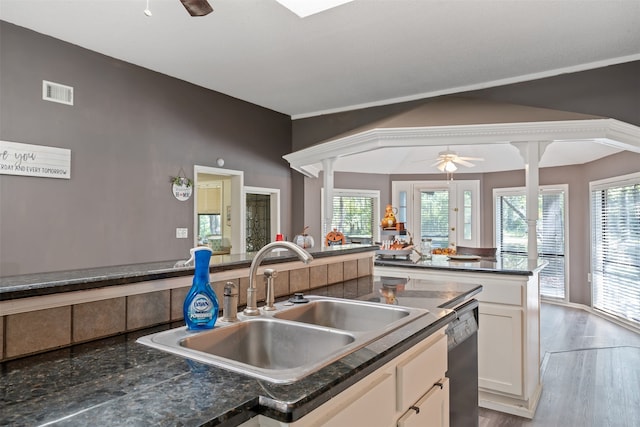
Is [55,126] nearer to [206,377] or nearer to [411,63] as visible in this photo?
[411,63]

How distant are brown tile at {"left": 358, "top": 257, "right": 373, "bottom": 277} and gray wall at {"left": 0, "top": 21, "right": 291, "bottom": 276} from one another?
2710 millimetres

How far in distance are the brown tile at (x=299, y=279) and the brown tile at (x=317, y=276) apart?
32 mm

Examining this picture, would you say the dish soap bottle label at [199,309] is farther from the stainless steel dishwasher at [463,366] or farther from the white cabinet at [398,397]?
the stainless steel dishwasher at [463,366]

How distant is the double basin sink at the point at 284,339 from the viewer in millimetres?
1035

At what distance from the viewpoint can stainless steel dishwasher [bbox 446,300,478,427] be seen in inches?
75.2

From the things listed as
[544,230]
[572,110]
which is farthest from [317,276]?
[544,230]

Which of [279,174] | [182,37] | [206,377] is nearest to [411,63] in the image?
[182,37]

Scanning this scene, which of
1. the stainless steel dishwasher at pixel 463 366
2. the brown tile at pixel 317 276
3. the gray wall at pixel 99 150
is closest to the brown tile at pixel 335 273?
the brown tile at pixel 317 276

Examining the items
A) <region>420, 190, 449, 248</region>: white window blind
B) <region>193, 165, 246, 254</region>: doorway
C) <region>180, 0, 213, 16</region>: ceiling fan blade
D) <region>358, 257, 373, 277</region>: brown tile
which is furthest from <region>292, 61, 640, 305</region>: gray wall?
<region>180, 0, 213, 16</region>: ceiling fan blade

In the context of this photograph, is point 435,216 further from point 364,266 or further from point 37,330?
point 37,330

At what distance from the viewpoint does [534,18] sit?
3180 millimetres

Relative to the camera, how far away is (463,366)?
2078 mm

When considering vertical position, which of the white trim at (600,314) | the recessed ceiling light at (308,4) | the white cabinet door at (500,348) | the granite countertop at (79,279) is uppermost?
the recessed ceiling light at (308,4)

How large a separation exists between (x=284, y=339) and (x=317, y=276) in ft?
2.33
